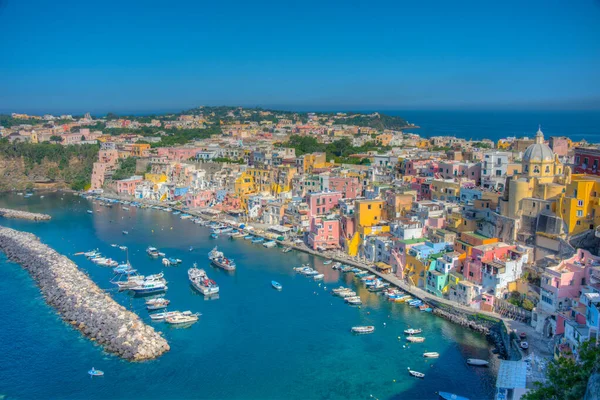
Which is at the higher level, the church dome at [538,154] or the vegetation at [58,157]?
the church dome at [538,154]

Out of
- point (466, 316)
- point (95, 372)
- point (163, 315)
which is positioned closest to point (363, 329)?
point (466, 316)

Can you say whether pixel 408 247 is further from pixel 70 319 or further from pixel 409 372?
pixel 70 319

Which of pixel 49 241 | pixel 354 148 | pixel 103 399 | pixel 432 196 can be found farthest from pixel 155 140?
pixel 103 399

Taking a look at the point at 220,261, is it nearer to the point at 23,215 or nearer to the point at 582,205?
the point at 582,205

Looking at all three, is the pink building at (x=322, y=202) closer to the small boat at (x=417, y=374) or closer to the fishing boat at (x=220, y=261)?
the fishing boat at (x=220, y=261)

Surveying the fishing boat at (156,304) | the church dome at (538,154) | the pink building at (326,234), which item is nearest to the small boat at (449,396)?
the fishing boat at (156,304)

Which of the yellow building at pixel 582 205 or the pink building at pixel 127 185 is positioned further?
the pink building at pixel 127 185

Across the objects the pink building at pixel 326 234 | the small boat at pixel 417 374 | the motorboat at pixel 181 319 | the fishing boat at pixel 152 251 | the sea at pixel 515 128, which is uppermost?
the sea at pixel 515 128
